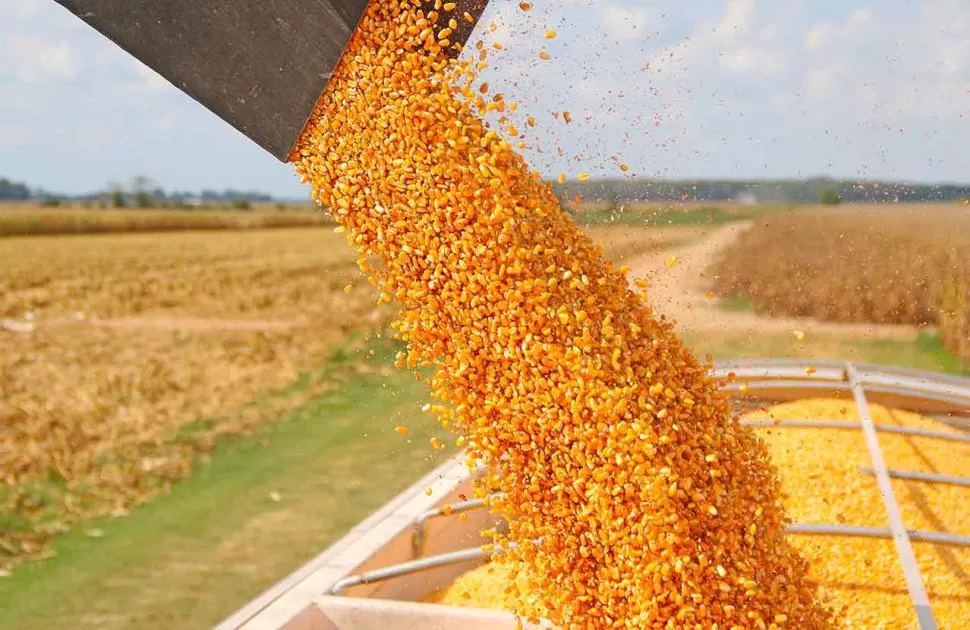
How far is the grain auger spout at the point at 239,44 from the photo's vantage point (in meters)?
1.82

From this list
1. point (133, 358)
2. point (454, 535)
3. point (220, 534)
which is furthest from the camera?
point (133, 358)

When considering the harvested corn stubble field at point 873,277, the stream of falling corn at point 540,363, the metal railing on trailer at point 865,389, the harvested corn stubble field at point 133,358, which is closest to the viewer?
the stream of falling corn at point 540,363

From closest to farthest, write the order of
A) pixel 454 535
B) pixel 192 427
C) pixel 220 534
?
1. pixel 454 535
2. pixel 220 534
3. pixel 192 427

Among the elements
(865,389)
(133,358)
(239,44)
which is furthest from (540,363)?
(133,358)

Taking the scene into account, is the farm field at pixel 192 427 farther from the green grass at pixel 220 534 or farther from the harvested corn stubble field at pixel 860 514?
the harvested corn stubble field at pixel 860 514

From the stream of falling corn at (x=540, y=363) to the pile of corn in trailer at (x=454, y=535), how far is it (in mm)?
215

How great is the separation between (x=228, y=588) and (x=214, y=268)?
9141 mm

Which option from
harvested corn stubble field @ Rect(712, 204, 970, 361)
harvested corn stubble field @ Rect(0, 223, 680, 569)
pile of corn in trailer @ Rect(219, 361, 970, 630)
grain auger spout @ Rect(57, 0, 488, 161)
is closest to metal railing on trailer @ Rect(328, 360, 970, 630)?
pile of corn in trailer @ Rect(219, 361, 970, 630)

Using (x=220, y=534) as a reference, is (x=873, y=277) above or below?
above

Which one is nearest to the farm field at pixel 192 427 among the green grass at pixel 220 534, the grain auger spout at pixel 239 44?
the green grass at pixel 220 534

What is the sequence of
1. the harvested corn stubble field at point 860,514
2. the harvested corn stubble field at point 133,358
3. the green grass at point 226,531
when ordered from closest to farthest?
the harvested corn stubble field at point 860,514
the green grass at point 226,531
the harvested corn stubble field at point 133,358

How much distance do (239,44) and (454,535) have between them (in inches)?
69.3

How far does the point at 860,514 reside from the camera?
2.98m

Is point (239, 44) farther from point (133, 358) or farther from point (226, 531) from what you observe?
point (133, 358)
